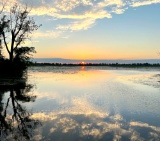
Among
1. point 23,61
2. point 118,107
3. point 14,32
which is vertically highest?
point 14,32

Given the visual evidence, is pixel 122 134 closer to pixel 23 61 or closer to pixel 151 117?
pixel 151 117

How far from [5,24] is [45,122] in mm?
39606

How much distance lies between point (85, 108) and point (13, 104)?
201 inches

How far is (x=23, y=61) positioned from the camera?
5175 cm

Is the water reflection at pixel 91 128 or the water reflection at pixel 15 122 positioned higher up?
Answer: the water reflection at pixel 15 122

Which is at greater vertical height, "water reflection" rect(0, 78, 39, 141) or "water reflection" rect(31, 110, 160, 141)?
"water reflection" rect(0, 78, 39, 141)

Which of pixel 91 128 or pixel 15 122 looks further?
pixel 15 122

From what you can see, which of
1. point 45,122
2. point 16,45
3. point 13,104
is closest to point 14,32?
point 16,45

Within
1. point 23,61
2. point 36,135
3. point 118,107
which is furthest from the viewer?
point 23,61

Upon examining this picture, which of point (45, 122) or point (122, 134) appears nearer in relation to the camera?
point (122, 134)

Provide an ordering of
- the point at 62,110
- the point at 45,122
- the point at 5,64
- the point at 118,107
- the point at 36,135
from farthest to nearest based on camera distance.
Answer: the point at 5,64
the point at 118,107
the point at 62,110
the point at 45,122
the point at 36,135

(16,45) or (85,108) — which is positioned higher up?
(16,45)

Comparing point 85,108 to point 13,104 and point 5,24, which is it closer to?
point 13,104

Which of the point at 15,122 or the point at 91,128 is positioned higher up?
the point at 15,122
